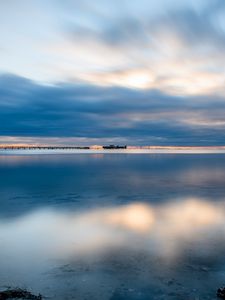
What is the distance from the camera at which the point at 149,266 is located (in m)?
7.54

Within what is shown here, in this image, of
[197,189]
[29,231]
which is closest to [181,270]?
[29,231]

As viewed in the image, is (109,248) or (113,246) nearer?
(109,248)

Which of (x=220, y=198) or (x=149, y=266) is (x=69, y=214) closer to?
(x=149, y=266)

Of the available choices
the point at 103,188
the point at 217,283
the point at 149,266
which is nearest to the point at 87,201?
the point at 103,188

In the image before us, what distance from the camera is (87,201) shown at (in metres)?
15.9

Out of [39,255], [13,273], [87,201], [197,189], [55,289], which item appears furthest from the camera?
[197,189]

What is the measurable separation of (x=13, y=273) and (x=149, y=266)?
3.20m

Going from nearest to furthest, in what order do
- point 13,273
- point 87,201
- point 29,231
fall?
point 13,273, point 29,231, point 87,201

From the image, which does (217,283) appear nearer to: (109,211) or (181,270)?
(181,270)

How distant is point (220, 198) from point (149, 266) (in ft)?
→ 34.2

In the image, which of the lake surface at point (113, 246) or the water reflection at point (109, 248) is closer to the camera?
the lake surface at point (113, 246)

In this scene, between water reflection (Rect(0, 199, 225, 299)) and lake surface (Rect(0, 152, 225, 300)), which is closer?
lake surface (Rect(0, 152, 225, 300))

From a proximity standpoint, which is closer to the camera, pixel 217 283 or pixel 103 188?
pixel 217 283

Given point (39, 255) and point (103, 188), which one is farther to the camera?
point (103, 188)
